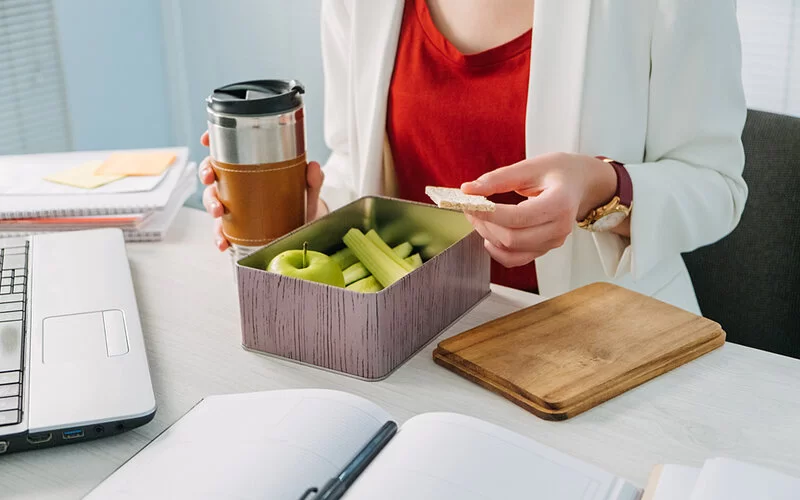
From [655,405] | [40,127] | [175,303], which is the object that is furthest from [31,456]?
[40,127]

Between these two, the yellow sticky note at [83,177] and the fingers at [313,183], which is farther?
the yellow sticky note at [83,177]

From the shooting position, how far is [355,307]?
0.80 meters

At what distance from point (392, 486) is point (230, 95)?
550mm

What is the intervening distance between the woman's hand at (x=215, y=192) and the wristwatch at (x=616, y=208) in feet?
1.15

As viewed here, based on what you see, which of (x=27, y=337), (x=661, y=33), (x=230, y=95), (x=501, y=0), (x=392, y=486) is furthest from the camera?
(x=501, y=0)

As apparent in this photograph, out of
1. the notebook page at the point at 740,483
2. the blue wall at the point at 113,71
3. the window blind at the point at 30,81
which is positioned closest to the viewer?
the notebook page at the point at 740,483

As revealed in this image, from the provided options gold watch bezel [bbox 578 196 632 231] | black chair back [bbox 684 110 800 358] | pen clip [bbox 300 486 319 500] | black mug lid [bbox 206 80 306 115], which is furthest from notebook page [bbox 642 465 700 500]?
black chair back [bbox 684 110 800 358]

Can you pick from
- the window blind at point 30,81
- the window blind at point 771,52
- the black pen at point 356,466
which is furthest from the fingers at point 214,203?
the window blind at point 30,81

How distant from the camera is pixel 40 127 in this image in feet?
8.05

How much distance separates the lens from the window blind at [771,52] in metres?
1.62

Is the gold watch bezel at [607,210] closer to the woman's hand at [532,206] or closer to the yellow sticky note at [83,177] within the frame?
the woman's hand at [532,206]

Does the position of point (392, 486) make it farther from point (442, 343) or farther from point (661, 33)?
point (661, 33)

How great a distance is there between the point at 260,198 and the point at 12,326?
0.30 m

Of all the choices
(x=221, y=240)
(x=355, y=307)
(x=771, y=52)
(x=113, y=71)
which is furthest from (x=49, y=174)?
(x=771, y=52)
